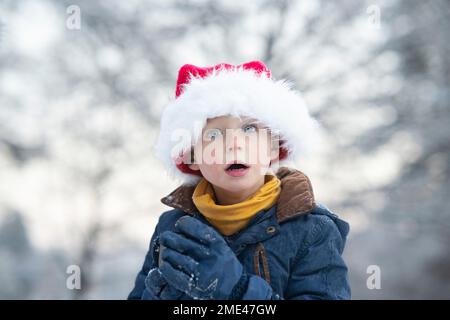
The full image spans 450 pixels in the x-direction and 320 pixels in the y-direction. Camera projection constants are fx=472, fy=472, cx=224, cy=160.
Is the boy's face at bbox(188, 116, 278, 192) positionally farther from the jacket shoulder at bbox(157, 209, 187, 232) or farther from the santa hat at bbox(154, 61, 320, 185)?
the jacket shoulder at bbox(157, 209, 187, 232)

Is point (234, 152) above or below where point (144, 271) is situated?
above

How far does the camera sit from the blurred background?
6.38 m

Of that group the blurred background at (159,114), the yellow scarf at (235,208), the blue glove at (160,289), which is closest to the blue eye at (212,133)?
the yellow scarf at (235,208)

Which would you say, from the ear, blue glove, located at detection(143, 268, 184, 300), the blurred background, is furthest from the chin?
the blurred background

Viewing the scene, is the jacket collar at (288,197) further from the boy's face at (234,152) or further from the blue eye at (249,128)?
the blue eye at (249,128)

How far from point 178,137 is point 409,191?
230 inches

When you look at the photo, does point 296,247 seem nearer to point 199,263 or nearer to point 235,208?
point 235,208

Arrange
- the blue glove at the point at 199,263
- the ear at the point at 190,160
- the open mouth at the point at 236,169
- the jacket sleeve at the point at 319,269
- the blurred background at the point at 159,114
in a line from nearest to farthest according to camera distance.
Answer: the blue glove at the point at 199,263 < the jacket sleeve at the point at 319,269 < the open mouth at the point at 236,169 < the ear at the point at 190,160 < the blurred background at the point at 159,114

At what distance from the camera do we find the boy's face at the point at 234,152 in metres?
1.51

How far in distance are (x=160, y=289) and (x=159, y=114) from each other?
5.39 m

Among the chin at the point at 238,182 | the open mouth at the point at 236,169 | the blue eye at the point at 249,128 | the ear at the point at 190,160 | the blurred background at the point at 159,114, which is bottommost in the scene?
the chin at the point at 238,182

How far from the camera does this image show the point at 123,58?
21.9 feet

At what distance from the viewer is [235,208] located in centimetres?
153

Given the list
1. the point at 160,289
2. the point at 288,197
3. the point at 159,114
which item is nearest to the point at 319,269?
the point at 288,197
